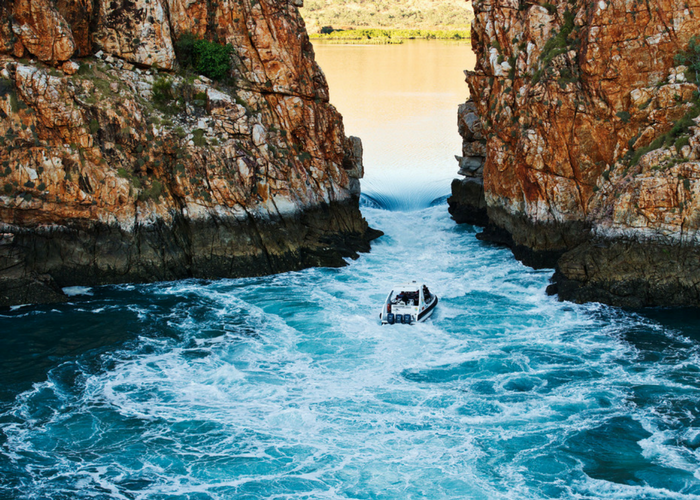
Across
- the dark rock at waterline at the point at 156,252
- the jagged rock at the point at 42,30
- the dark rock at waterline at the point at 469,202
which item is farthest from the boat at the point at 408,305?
the jagged rock at the point at 42,30

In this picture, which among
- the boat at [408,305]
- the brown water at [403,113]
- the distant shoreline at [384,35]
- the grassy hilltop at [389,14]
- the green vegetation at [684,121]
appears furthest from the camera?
the grassy hilltop at [389,14]

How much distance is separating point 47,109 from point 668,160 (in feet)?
102

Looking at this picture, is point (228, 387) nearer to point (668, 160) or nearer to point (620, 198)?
point (620, 198)

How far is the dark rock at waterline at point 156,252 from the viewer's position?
1442 inches

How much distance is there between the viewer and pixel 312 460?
23422 millimetres

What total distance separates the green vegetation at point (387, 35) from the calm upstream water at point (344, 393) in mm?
117487

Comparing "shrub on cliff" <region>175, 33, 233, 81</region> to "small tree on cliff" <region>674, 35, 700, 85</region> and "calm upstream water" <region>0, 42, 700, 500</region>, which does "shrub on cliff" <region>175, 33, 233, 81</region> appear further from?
"small tree on cliff" <region>674, 35, 700, 85</region>

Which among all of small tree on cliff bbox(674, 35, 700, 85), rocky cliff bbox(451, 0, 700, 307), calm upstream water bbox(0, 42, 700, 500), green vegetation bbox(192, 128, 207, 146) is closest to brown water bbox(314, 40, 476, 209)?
rocky cliff bbox(451, 0, 700, 307)

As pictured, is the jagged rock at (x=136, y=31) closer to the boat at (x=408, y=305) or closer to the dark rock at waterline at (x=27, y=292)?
the dark rock at waterline at (x=27, y=292)

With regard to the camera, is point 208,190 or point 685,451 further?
point 208,190

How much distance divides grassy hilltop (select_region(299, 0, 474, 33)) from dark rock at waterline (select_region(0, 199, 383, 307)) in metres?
121

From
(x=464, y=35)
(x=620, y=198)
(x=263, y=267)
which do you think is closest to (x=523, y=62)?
(x=620, y=198)

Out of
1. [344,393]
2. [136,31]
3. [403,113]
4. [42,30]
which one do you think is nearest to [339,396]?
[344,393]

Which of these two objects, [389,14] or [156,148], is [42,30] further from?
[389,14]
